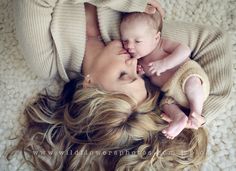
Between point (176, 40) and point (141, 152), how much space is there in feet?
0.84

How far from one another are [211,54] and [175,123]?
0.66 ft

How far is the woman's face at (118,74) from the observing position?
965 mm

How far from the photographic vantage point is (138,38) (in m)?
0.96

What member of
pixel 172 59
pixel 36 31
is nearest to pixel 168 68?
pixel 172 59

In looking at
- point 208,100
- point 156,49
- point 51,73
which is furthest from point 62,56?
point 208,100

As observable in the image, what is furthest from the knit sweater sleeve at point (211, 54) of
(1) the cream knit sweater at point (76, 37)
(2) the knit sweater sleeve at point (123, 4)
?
(2) the knit sweater sleeve at point (123, 4)

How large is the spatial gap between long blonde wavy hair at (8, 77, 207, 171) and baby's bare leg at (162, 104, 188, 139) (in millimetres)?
37

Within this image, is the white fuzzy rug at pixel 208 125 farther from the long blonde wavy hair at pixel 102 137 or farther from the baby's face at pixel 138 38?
the baby's face at pixel 138 38

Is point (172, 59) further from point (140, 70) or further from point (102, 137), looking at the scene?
point (102, 137)

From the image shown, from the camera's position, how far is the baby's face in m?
0.95

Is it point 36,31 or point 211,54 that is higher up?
point 36,31

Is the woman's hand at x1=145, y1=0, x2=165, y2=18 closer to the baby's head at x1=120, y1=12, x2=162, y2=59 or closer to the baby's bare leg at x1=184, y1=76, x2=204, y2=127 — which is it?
the baby's head at x1=120, y1=12, x2=162, y2=59

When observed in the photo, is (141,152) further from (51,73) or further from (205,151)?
(51,73)

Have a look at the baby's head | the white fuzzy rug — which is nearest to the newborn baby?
the baby's head
